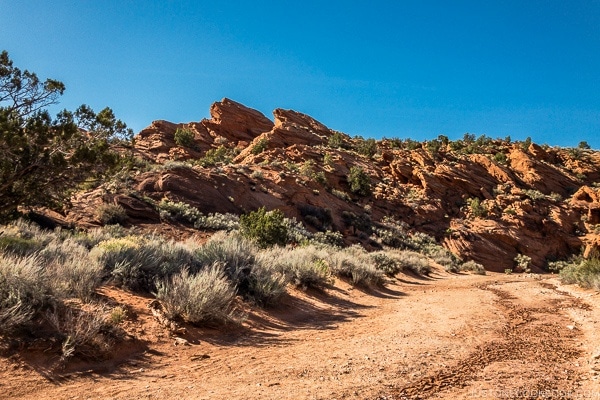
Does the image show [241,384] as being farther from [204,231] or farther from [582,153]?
[582,153]

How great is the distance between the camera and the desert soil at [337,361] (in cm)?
379

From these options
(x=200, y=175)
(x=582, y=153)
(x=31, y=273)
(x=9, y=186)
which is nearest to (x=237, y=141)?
(x=200, y=175)

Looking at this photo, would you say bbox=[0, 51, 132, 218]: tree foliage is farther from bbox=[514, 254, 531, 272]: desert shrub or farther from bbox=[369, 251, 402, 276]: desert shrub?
bbox=[514, 254, 531, 272]: desert shrub

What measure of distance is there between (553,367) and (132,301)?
6211 millimetres

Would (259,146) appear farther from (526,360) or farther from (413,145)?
(526,360)

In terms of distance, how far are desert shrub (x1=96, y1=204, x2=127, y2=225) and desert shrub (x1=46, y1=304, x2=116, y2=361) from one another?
13.2m

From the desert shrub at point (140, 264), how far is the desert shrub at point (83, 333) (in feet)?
5.77

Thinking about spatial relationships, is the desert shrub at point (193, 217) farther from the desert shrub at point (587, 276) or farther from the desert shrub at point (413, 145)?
the desert shrub at point (413, 145)

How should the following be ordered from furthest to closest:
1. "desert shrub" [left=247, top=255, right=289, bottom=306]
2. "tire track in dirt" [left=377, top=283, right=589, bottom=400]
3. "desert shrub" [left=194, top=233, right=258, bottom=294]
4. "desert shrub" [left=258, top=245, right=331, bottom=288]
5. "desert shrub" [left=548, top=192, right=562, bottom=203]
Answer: "desert shrub" [left=548, top=192, right=562, bottom=203] < "desert shrub" [left=258, top=245, right=331, bottom=288] < "desert shrub" [left=194, top=233, right=258, bottom=294] < "desert shrub" [left=247, top=255, right=289, bottom=306] < "tire track in dirt" [left=377, top=283, right=589, bottom=400]

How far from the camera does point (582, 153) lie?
2116 inches

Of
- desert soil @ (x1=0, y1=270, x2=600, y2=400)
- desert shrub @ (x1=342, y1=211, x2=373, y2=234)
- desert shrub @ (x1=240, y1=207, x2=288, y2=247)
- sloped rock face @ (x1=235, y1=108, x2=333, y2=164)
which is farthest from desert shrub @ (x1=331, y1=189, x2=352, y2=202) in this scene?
desert soil @ (x1=0, y1=270, x2=600, y2=400)

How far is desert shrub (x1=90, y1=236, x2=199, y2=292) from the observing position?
696 centimetres

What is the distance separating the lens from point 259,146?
3756 cm

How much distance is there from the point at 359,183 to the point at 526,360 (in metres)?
29.7
